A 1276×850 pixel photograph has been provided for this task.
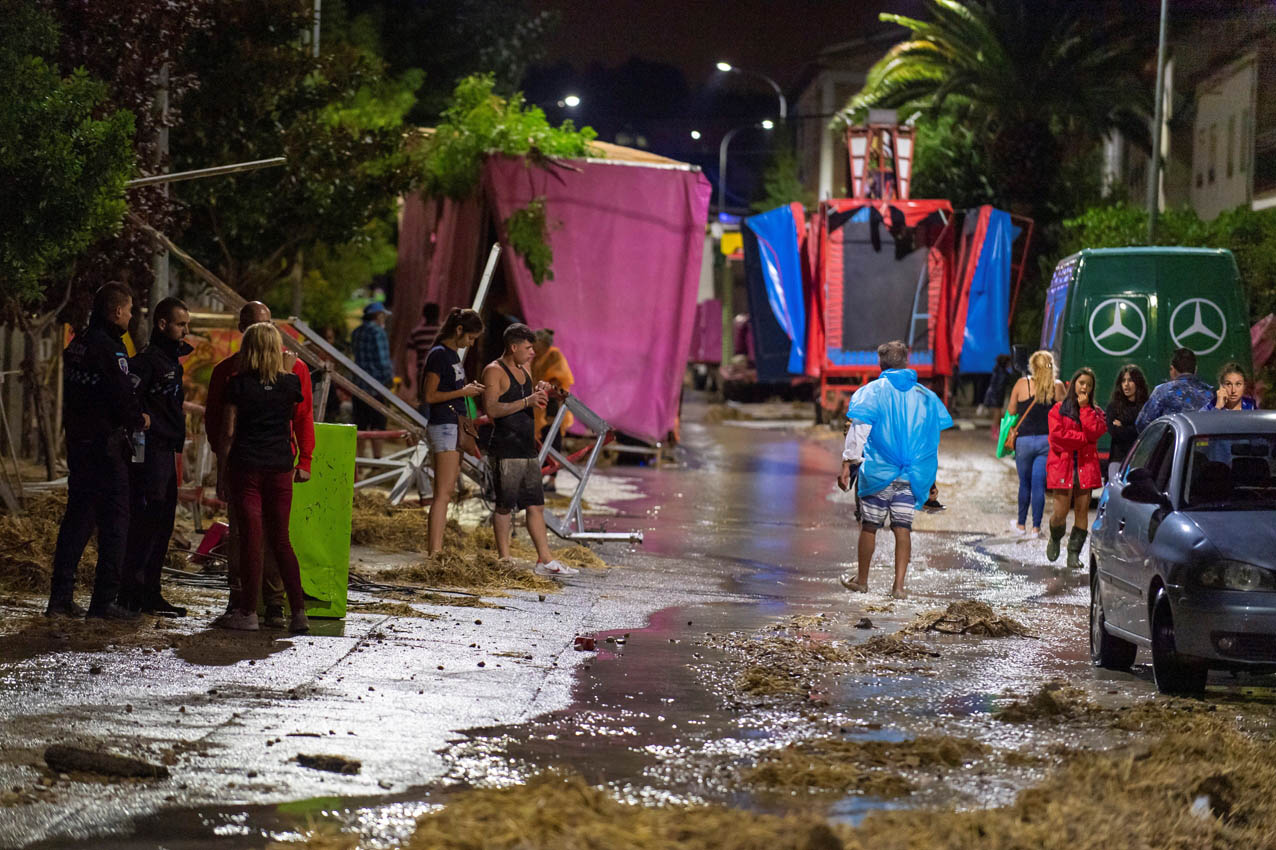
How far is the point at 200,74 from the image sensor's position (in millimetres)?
19422

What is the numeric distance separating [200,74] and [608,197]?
491 centimetres

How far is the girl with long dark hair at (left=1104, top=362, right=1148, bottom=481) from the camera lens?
1442cm

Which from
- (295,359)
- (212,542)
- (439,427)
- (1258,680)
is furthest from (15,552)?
(1258,680)

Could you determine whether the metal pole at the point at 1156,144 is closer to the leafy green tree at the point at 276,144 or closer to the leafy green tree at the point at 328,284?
the leafy green tree at the point at 328,284

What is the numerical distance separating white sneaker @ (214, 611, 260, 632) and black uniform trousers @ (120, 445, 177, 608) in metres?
0.61

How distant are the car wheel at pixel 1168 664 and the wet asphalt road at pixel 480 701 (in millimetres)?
238

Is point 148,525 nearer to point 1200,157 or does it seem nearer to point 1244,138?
point 1244,138

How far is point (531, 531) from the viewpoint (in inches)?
489

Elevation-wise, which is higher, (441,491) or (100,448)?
(100,448)

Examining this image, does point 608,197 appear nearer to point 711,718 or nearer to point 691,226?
point 691,226

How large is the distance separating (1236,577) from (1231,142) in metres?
28.8

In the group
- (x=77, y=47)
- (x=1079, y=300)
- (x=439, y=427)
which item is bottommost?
(x=439, y=427)

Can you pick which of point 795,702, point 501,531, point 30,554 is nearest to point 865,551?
point 501,531

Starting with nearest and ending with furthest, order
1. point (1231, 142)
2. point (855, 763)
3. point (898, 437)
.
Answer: point (855, 763) → point (898, 437) → point (1231, 142)
